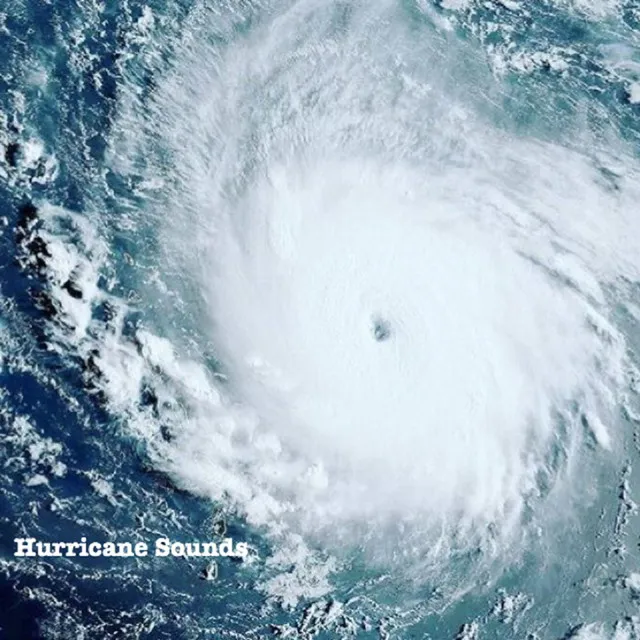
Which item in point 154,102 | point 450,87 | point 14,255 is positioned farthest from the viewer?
point 450,87

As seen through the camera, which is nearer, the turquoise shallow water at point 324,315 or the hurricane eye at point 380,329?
the turquoise shallow water at point 324,315

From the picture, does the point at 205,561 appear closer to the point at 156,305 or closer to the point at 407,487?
the point at 407,487

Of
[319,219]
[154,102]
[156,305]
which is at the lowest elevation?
[156,305]

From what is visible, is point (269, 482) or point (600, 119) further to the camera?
point (600, 119)

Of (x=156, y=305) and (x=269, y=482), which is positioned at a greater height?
(x=156, y=305)

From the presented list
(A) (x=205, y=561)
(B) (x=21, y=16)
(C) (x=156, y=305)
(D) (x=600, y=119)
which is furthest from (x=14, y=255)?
(D) (x=600, y=119)

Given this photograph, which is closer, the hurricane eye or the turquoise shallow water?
the turquoise shallow water

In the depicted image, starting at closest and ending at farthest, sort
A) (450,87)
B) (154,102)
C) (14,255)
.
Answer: (14,255)
(154,102)
(450,87)

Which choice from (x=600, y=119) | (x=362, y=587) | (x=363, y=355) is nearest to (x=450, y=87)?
(x=600, y=119)
